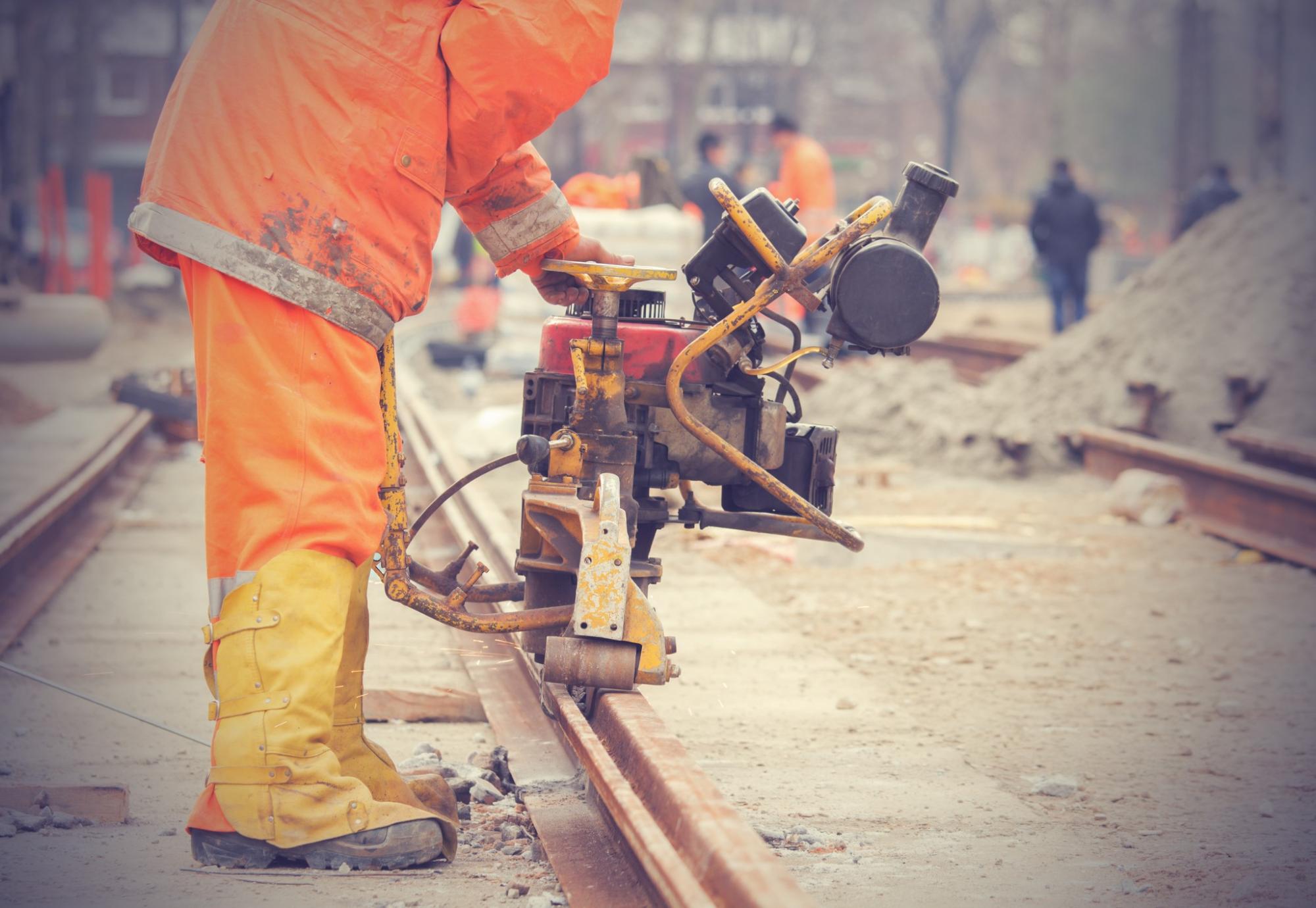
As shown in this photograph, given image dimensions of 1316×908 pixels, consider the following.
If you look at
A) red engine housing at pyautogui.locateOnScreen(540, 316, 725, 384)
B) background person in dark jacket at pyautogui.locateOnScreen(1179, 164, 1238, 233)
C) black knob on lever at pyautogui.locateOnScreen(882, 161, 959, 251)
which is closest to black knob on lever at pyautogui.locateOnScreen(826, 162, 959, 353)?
black knob on lever at pyautogui.locateOnScreen(882, 161, 959, 251)

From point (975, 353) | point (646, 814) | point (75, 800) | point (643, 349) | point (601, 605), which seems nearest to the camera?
point (646, 814)

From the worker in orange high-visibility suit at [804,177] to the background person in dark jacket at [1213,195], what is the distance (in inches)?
234

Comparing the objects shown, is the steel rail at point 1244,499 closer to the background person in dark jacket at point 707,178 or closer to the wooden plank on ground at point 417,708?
the wooden plank on ground at point 417,708

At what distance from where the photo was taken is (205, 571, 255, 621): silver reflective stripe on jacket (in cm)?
283

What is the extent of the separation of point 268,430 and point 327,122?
616 mm

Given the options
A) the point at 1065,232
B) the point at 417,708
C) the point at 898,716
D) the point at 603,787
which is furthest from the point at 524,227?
the point at 1065,232

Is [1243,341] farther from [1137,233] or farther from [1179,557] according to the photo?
[1137,233]

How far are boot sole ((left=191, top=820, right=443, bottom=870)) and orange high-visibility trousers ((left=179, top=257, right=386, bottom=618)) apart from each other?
46 cm

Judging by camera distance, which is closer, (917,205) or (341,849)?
(341,849)

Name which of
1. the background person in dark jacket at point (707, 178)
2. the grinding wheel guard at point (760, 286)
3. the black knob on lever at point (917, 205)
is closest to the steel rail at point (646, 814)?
the grinding wheel guard at point (760, 286)

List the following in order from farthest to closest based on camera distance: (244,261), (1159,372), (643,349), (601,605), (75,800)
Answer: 1. (1159,372)
2. (643,349)
3. (75,800)
4. (601,605)
5. (244,261)

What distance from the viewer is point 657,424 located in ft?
12.0

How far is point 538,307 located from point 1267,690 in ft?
33.1

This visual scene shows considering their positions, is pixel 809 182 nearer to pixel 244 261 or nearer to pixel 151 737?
pixel 151 737
